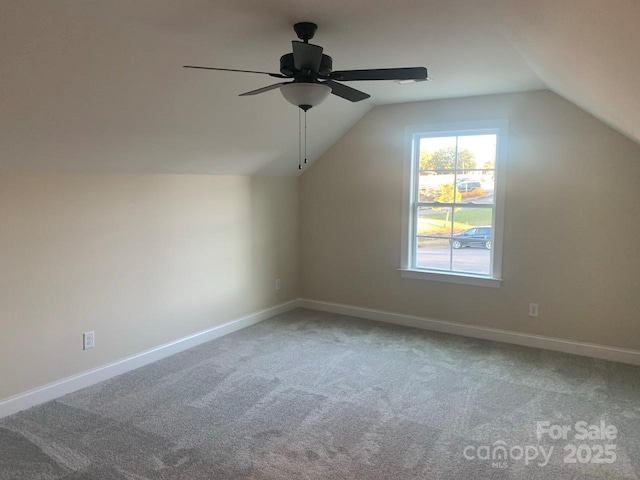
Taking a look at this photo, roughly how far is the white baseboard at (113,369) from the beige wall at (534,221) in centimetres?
148

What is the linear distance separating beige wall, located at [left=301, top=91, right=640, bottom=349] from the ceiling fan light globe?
2403mm

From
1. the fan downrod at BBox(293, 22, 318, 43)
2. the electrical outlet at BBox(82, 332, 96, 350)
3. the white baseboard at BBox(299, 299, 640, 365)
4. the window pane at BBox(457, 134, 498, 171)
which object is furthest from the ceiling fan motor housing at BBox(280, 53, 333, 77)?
the white baseboard at BBox(299, 299, 640, 365)

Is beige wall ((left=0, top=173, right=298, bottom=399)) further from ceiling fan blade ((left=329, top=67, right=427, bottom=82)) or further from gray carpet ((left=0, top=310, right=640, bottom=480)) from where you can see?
ceiling fan blade ((left=329, top=67, right=427, bottom=82))

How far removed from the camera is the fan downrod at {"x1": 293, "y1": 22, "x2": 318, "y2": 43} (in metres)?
2.44

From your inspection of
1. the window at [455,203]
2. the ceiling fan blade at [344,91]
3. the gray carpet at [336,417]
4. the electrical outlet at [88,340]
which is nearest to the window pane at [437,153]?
the window at [455,203]

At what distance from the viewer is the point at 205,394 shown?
10.5 ft

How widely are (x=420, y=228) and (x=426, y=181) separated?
493 millimetres

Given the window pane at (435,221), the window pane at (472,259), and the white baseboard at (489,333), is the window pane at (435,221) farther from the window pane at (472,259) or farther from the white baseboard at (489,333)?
the white baseboard at (489,333)

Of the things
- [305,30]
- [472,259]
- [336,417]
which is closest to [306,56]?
[305,30]

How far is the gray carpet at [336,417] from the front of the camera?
240 cm

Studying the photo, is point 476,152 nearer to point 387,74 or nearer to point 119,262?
point 387,74

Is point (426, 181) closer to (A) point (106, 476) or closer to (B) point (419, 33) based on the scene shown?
(B) point (419, 33)

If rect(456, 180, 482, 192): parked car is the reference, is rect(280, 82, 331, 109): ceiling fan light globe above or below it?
above

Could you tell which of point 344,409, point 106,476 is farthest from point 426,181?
point 106,476
